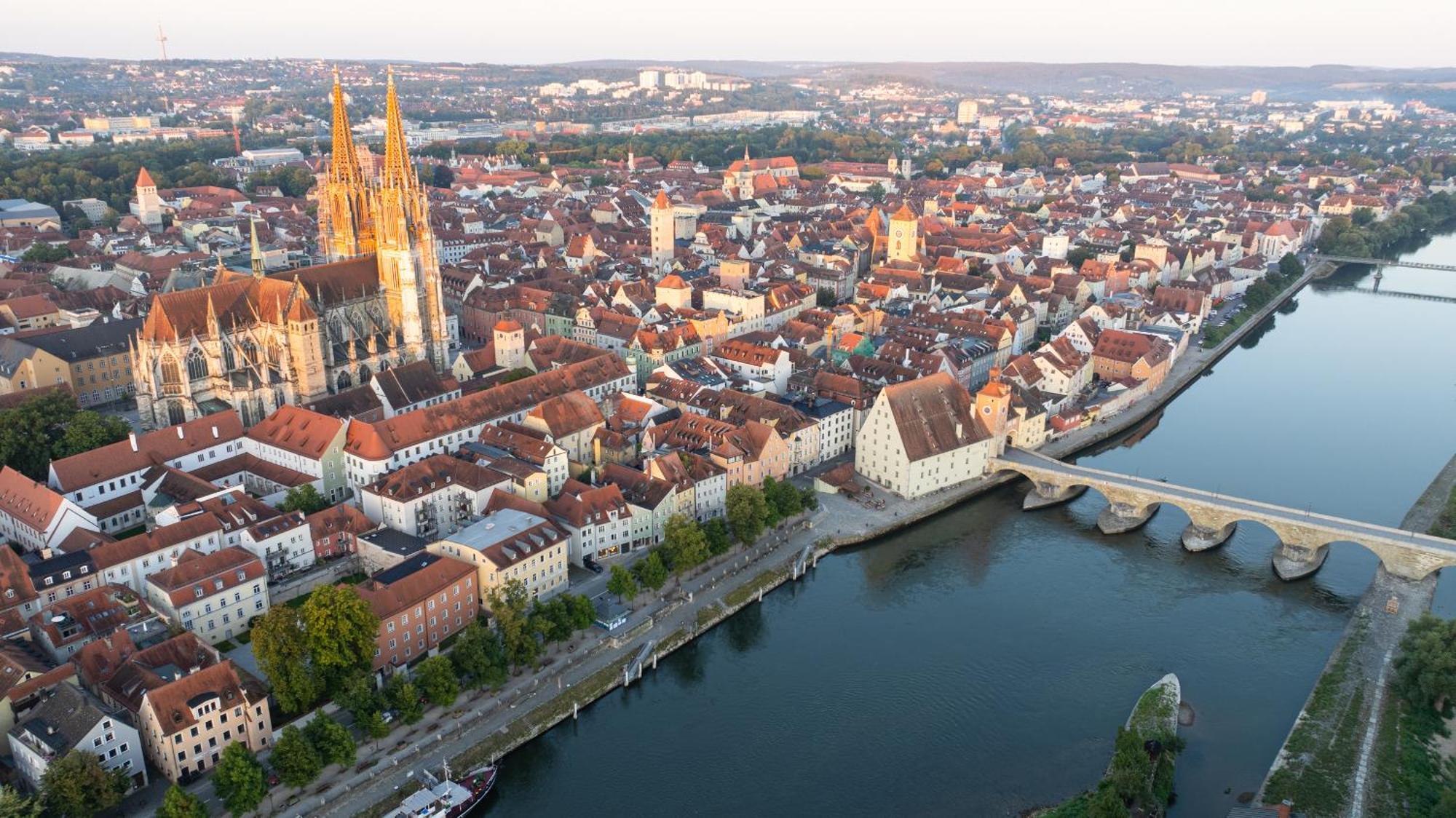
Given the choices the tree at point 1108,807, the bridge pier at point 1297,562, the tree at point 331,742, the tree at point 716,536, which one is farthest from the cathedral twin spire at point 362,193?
the bridge pier at point 1297,562

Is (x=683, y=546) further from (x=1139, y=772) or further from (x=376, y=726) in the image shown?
(x=1139, y=772)

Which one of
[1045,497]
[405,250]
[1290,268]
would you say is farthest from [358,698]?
[1290,268]

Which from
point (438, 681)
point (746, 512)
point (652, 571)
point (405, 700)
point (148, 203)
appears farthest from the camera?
point (148, 203)

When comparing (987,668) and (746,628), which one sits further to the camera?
(746,628)

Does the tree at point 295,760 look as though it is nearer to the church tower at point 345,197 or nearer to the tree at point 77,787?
the tree at point 77,787

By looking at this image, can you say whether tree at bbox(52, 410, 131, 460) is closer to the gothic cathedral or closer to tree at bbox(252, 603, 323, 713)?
the gothic cathedral

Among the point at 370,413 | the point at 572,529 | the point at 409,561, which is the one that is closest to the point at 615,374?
the point at 370,413

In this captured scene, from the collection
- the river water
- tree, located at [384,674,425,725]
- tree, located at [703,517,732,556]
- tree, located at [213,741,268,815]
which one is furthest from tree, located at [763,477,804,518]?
tree, located at [213,741,268,815]
